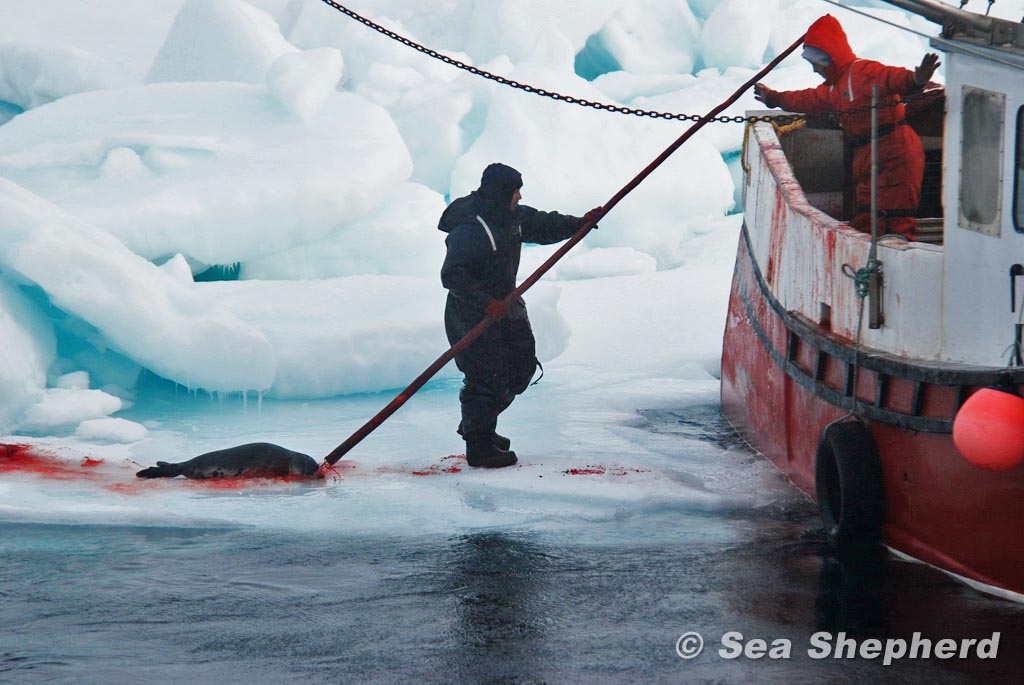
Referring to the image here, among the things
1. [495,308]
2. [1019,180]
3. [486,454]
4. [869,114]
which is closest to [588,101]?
[869,114]

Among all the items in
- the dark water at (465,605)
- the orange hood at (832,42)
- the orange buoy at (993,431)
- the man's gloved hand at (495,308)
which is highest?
the orange hood at (832,42)

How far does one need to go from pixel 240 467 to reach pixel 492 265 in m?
1.48

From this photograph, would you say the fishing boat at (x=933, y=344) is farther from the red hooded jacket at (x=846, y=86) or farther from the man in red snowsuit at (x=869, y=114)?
the red hooded jacket at (x=846, y=86)

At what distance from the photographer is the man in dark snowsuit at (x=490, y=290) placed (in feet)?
19.2

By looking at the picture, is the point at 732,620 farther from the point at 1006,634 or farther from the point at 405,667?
the point at 405,667

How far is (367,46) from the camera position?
570 inches

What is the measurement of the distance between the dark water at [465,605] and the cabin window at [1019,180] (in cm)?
129

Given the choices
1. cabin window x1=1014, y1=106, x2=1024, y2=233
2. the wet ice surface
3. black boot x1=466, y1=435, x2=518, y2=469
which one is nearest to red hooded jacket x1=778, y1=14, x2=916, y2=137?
cabin window x1=1014, y1=106, x2=1024, y2=233

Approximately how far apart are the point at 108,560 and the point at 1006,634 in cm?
322

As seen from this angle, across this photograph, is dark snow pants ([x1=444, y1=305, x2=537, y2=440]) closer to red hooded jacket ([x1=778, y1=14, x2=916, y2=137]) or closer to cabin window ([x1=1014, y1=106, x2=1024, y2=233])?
red hooded jacket ([x1=778, y1=14, x2=916, y2=137])

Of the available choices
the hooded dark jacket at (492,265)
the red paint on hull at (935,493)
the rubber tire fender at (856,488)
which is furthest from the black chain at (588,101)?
the rubber tire fender at (856,488)

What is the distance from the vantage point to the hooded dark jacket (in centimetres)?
583

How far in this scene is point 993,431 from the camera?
4.00 metres

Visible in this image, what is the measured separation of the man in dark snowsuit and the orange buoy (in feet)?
7.75
